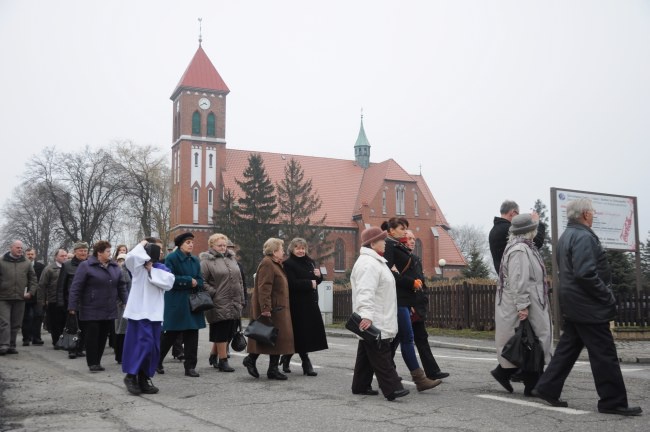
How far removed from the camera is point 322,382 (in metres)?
8.45

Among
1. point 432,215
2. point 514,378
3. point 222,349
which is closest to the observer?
point 514,378

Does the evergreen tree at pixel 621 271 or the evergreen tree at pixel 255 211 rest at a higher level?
the evergreen tree at pixel 255 211

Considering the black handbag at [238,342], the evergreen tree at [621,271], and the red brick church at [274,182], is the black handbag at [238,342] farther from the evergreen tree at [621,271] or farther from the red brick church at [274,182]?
the red brick church at [274,182]

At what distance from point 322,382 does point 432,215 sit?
57557mm

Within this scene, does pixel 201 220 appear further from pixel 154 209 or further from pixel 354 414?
pixel 354 414

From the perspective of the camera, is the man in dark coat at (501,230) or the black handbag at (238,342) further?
the black handbag at (238,342)

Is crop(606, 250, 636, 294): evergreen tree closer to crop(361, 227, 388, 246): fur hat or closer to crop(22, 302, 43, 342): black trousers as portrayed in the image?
crop(22, 302, 43, 342): black trousers

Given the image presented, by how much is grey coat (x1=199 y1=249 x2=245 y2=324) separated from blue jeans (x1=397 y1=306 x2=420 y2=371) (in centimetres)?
310

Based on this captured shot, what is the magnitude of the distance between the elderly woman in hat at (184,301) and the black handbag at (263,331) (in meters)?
1.09

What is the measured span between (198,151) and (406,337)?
55.4m

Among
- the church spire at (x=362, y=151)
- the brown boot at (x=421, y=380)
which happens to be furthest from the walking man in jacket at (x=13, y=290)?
the church spire at (x=362, y=151)

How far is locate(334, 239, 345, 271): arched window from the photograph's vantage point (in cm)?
6259

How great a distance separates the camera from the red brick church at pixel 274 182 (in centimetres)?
6047

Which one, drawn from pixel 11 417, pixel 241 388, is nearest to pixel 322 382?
pixel 241 388
